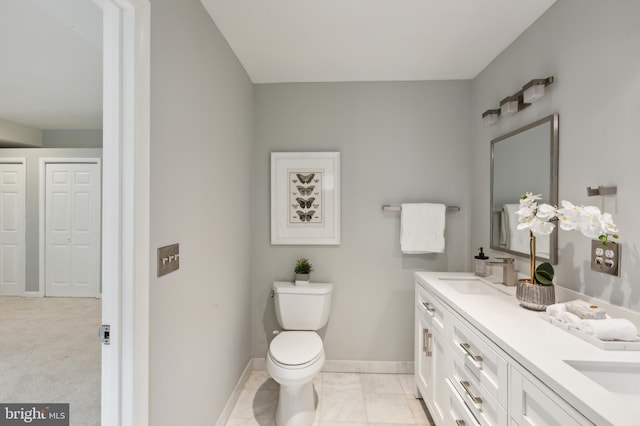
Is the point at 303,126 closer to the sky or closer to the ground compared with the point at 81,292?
closer to the sky

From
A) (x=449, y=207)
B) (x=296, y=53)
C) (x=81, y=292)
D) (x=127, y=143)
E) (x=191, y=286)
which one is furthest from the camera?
(x=81, y=292)

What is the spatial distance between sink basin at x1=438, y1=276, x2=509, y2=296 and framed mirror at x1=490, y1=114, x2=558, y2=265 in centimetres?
26

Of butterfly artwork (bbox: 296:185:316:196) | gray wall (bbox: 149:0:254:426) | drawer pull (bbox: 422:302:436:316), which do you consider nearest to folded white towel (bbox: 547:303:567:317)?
drawer pull (bbox: 422:302:436:316)

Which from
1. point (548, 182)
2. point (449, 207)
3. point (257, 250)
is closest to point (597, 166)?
point (548, 182)

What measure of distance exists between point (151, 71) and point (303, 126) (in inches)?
58.8

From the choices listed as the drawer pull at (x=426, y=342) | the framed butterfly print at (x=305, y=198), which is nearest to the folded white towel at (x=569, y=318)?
the drawer pull at (x=426, y=342)

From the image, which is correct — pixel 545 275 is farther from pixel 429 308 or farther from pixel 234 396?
pixel 234 396

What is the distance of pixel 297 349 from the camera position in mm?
1875

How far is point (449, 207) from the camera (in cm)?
239

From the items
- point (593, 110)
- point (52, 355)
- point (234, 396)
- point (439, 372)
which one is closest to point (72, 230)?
point (52, 355)

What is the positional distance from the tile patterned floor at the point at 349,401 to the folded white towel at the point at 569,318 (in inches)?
47.3

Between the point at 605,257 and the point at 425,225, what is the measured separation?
1175 mm

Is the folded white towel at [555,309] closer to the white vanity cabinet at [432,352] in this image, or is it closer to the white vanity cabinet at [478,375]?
the white vanity cabinet at [478,375]

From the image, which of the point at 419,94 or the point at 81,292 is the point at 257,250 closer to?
the point at 419,94
